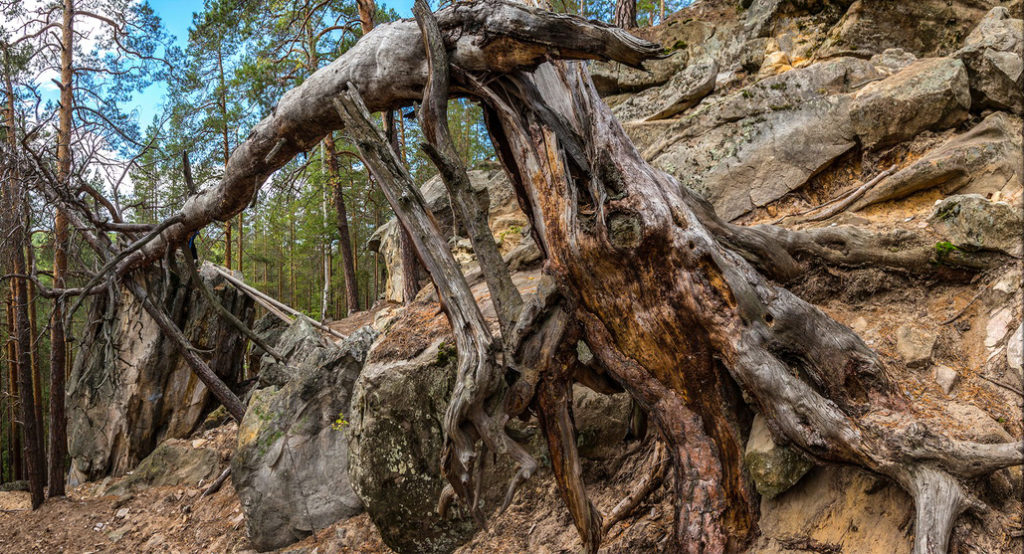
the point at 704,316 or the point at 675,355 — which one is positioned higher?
the point at 704,316

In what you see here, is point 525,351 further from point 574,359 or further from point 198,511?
point 198,511

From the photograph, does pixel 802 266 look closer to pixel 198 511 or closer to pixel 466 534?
pixel 466 534

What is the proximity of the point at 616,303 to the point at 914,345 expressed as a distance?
187cm

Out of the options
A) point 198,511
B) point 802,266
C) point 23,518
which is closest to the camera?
point 802,266

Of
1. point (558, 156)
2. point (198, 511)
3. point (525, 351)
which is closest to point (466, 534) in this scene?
point (525, 351)

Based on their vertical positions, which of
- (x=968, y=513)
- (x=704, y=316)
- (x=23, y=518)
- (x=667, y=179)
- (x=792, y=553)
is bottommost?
(x=23, y=518)

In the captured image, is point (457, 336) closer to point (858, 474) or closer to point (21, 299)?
point (858, 474)

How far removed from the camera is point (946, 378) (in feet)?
9.91

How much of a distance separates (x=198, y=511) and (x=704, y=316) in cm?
706

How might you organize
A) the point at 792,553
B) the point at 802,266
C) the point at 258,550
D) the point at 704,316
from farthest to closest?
1. the point at 258,550
2. the point at 802,266
3. the point at 704,316
4. the point at 792,553

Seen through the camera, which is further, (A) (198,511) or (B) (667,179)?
(A) (198,511)

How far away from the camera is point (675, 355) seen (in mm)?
3230

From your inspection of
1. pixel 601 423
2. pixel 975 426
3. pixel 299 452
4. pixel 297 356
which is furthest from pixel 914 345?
pixel 297 356

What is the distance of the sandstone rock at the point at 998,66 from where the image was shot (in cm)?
455
